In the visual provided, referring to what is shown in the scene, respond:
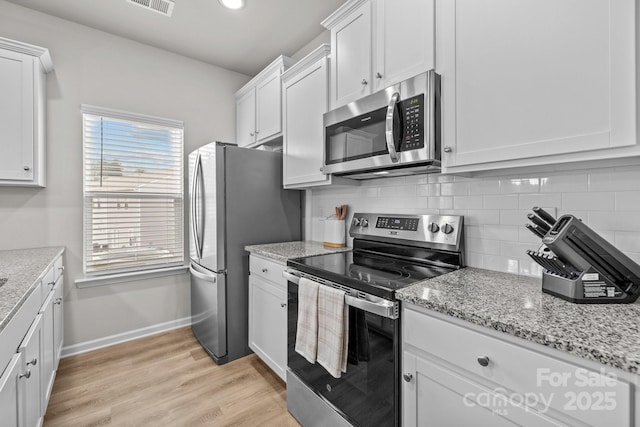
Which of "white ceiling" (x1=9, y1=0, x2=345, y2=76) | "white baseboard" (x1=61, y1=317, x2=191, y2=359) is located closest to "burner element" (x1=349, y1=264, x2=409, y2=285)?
"white ceiling" (x1=9, y1=0, x2=345, y2=76)

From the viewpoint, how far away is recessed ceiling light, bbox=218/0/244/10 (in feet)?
7.25

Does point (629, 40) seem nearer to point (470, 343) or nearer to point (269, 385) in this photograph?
point (470, 343)

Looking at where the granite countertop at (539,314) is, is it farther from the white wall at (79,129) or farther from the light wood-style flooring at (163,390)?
the white wall at (79,129)

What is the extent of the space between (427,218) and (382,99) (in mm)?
709

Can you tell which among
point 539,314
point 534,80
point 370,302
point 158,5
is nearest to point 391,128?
point 534,80

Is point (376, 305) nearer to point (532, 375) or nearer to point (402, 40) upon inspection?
point (532, 375)

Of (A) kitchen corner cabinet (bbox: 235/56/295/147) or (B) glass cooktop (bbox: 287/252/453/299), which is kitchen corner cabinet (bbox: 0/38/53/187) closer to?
(A) kitchen corner cabinet (bbox: 235/56/295/147)

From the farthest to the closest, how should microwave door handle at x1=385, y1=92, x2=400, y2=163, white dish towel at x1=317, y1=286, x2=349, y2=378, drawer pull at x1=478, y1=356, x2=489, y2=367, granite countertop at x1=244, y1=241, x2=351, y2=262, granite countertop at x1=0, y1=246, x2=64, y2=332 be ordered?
granite countertop at x1=244, y1=241, x2=351, y2=262, microwave door handle at x1=385, y1=92, x2=400, y2=163, white dish towel at x1=317, y1=286, x2=349, y2=378, granite countertop at x1=0, y1=246, x2=64, y2=332, drawer pull at x1=478, y1=356, x2=489, y2=367

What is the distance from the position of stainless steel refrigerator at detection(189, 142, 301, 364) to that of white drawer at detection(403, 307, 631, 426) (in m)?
1.69

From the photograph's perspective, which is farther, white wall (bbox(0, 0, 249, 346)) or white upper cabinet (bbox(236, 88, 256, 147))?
white upper cabinet (bbox(236, 88, 256, 147))

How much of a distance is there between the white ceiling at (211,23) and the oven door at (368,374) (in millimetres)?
2144

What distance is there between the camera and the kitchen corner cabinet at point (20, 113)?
200cm

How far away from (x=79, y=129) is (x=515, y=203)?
3.23 metres

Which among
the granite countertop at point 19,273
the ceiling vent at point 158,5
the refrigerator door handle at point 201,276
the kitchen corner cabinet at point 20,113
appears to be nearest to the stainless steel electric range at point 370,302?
the refrigerator door handle at point 201,276
